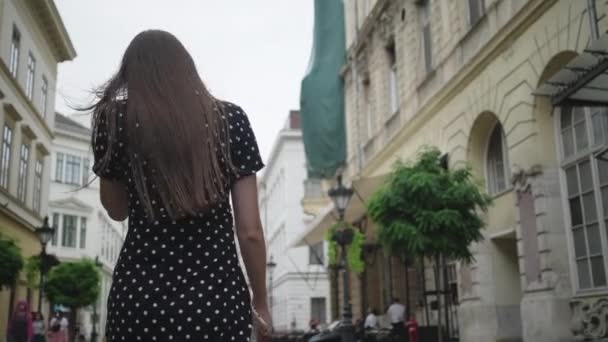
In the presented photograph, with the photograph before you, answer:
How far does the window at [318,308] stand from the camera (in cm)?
5303

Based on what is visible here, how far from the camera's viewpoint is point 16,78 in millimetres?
24406

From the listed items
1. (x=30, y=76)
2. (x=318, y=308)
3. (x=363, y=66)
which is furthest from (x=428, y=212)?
(x=318, y=308)

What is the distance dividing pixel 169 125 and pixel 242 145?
25cm

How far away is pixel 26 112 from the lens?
2641 centimetres

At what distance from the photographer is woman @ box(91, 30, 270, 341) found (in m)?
1.98

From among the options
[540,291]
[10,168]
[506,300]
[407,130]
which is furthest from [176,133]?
[10,168]

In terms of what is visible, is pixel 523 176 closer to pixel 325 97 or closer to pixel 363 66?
pixel 325 97

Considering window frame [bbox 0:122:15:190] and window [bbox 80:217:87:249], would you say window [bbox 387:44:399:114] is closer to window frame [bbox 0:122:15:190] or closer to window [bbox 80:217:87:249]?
window frame [bbox 0:122:15:190]

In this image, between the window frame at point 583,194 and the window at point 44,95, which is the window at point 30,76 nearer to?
the window at point 44,95

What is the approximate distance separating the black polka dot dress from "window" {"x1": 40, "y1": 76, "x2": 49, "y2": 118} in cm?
2918

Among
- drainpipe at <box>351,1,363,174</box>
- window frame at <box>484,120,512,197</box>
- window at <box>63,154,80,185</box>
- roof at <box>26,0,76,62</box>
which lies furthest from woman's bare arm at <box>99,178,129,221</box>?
window at <box>63,154,80,185</box>

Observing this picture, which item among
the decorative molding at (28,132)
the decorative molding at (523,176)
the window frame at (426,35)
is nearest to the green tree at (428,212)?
the decorative molding at (523,176)

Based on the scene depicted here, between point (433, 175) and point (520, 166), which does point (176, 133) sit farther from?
point (520, 166)

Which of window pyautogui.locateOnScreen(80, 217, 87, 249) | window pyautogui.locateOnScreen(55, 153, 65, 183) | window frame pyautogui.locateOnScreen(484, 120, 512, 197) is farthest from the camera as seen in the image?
window pyautogui.locateOnScreen(80, 217, 87, 249)
